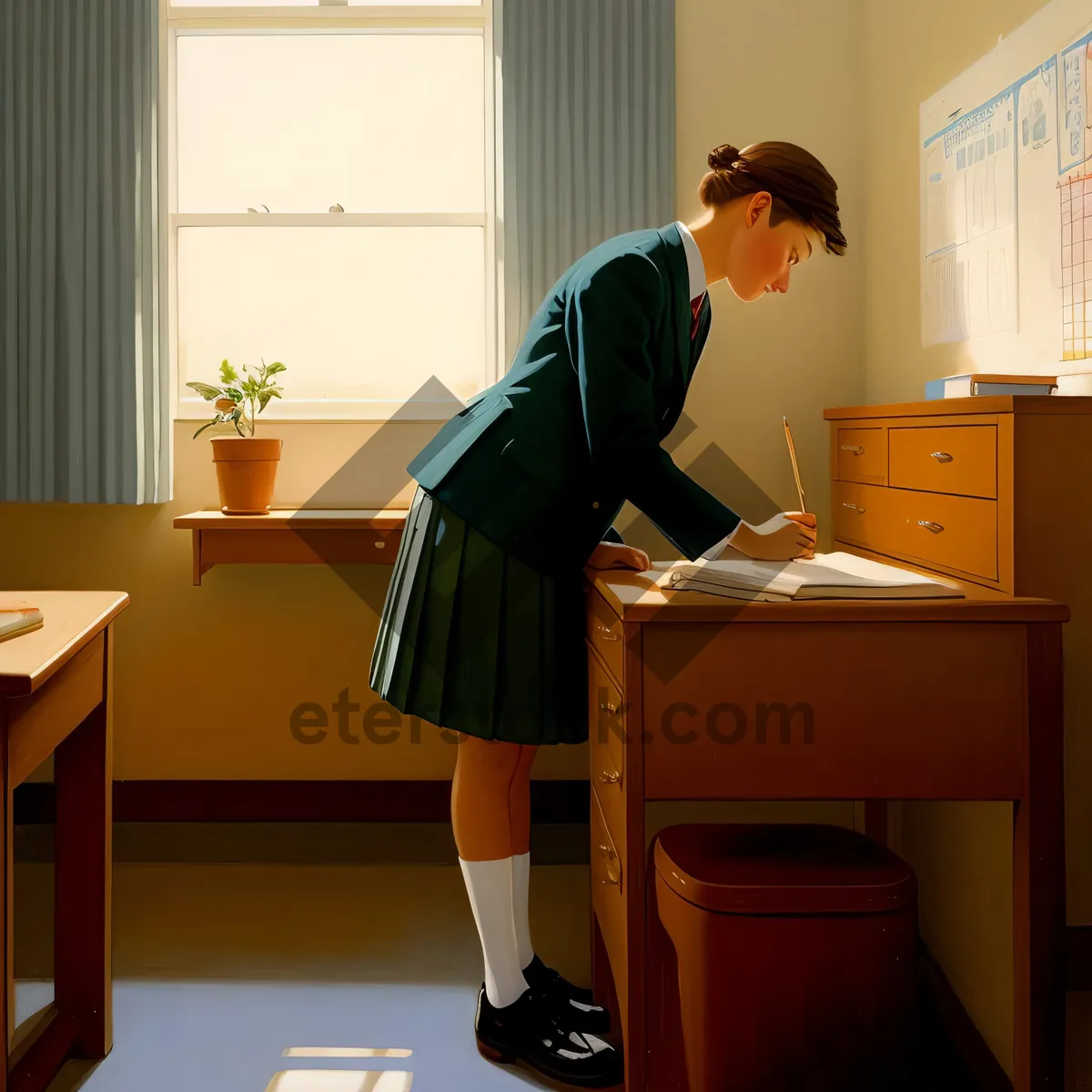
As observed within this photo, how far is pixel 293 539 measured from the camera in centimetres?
261

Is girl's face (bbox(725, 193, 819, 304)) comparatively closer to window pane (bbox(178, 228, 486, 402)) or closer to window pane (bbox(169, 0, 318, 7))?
window pane (bbox(178, 228, 486, 402))

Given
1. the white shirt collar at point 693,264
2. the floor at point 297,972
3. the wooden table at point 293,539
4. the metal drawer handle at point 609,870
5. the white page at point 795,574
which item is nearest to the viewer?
the white page at point 795,574

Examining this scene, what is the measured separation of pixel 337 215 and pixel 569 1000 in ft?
7.28

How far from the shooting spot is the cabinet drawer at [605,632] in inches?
59.4

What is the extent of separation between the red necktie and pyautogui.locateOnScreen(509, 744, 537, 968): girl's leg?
2.76ft

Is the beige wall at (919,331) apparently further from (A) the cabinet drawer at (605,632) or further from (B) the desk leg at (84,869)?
(B) the desk leg at (84,869)

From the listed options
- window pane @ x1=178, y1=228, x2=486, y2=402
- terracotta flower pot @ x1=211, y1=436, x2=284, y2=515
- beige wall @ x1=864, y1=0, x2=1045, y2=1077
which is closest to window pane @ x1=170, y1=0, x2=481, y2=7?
window pane @ x1=178, y1=228, x2=486, y2=402

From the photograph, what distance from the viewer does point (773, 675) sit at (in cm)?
142

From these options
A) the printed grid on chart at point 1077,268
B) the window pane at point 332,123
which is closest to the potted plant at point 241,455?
the window pane at point 332,123

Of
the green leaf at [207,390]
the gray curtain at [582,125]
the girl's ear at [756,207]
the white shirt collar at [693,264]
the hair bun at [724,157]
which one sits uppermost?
the gray curtain at [582,125]

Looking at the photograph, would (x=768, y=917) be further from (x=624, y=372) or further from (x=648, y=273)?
(x=648, y=273)

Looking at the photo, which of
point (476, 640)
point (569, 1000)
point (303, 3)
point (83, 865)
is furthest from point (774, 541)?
point (303, 3)

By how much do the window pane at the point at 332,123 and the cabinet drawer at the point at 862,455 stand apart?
1.31 m

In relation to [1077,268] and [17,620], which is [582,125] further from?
[17,620]
